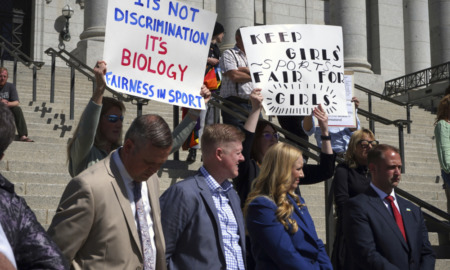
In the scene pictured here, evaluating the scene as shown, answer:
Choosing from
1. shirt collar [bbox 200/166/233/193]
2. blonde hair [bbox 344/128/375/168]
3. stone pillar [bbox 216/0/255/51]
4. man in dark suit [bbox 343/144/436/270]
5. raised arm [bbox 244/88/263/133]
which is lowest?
man in dark suit [bbox 343/144/436/270]

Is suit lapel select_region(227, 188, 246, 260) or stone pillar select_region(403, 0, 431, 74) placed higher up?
stone pillar select_region(403, 0, 431, 74)

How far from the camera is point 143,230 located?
359 cm

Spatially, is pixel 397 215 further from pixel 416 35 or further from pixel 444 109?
pixel 416 35

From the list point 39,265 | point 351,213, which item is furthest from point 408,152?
point 39,265

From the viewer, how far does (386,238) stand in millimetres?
4797

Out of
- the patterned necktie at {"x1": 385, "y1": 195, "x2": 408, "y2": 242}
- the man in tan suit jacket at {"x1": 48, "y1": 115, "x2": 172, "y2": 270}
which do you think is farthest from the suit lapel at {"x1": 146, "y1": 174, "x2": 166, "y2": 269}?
the patterned necktie at {"x1": 385, "y1": 195, "x2": 408, "y2": 242}

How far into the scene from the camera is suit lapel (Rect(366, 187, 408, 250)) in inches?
191

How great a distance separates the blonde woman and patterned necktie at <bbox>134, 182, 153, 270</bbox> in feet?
3.14

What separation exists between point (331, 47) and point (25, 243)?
503 centimetres

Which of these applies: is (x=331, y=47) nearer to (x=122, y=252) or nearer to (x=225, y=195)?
(x=225, y=195)

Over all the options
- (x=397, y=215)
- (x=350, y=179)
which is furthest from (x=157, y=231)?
(x=350, y=179)

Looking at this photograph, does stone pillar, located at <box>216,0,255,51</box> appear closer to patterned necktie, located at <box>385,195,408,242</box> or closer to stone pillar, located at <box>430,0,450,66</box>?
stone pillar, located at <box>430,0,450,66</box>

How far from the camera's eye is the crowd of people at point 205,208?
11.1 ft

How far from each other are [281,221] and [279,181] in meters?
0.26
